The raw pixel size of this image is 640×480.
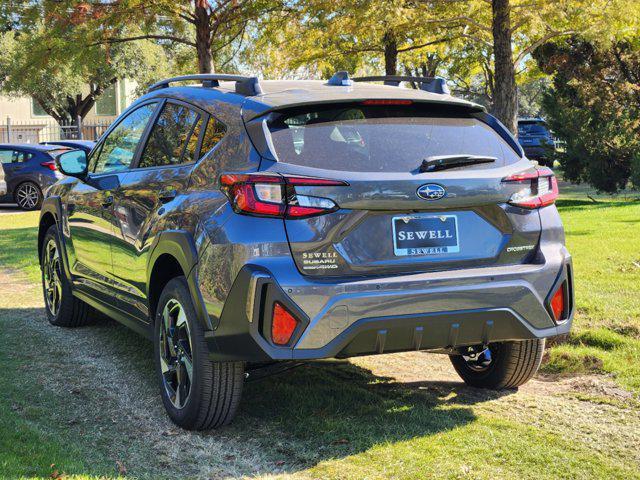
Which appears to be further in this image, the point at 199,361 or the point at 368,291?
the point at 199,361

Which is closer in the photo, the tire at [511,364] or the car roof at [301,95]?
the car roof at [301,95]

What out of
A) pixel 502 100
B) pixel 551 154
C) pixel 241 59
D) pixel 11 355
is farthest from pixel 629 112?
pixel 11 355

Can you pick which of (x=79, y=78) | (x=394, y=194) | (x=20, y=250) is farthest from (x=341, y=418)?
(x=79, y=78)

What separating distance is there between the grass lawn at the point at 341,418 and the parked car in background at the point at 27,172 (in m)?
14.3

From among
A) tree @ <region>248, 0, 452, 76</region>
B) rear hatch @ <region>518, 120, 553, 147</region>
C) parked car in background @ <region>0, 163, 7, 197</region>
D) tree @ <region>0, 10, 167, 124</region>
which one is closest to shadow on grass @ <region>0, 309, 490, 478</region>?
tree @ <region>248, 0, 452, 76</region>

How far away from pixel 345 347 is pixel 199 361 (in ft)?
2.67

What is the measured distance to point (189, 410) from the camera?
4.56 meters

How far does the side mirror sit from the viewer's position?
632 centimetres

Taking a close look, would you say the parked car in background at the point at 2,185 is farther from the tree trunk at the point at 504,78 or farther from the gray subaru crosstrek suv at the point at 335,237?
the gray subaru crosstrek suv at the point at 335,237

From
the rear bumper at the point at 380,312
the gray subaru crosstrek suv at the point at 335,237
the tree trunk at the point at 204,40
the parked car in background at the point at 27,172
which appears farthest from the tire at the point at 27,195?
the rear bumper at the point at 380,312

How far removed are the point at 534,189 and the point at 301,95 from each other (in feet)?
4.24

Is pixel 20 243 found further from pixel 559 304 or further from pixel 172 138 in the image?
pixel 559 304

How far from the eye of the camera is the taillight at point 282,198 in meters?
4.02

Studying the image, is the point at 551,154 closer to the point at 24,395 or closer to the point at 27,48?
the point at 27,48
